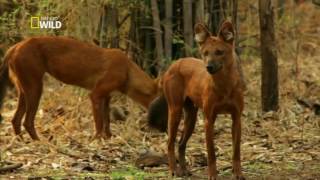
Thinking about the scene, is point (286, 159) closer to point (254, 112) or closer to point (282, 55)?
point (254, 112)

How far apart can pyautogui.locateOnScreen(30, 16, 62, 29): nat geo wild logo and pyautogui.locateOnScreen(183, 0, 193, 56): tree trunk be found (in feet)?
6.43

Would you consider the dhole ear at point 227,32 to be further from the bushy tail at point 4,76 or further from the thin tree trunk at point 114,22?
the thin tree trunk at point 114,22

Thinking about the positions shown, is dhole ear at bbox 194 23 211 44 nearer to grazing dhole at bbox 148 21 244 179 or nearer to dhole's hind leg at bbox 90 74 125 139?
grazing dhole at bbox 148 21 244 179

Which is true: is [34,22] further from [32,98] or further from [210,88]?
[210,88]

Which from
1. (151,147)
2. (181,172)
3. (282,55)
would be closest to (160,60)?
(151,147)

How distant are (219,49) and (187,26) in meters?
4.84

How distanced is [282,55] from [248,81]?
166 centimetres

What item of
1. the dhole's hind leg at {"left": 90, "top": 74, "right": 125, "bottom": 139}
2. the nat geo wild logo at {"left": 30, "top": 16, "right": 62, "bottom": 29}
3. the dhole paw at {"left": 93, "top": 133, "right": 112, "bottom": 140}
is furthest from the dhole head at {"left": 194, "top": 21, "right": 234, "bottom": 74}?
the nat geo wild logo at {"left": 30, "top": 16, "right": 62, "bottom": 29}

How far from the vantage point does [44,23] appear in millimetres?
11578

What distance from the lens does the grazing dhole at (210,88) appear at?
7.05 meters

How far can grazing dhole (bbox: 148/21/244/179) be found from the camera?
23.1 feet

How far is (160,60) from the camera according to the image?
12008 millimetres

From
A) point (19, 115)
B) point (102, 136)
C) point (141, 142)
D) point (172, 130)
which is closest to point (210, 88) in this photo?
point (172, 130)

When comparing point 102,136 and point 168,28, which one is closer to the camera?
point 102,136
